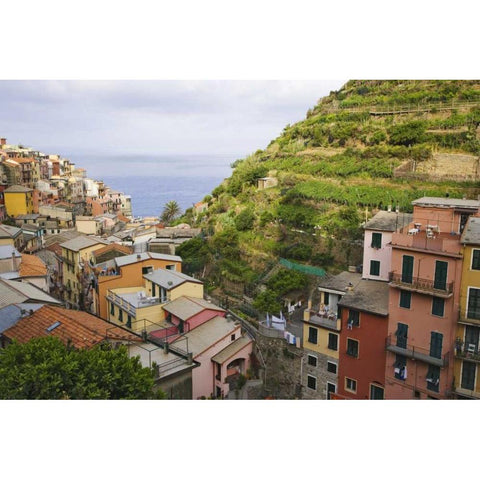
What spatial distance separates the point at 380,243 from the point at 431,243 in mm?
1397

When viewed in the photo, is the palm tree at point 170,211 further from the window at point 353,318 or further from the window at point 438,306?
the window at point 438,306

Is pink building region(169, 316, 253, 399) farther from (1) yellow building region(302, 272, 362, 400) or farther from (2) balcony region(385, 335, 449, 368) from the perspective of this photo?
(2) balcony region(385, 335, 449, 368)

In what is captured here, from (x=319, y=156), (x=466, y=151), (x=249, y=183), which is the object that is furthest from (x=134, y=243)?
(x=466, y=151)

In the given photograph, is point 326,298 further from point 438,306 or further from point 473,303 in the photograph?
point 473,303

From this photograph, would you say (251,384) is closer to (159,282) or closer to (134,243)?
(159,282)

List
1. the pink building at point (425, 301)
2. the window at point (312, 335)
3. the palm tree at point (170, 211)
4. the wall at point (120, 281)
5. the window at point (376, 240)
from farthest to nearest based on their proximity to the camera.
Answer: the palm tree at point (170, 211), the wall at point (120, 281), the window at point (312, 335), the window at point (376, 240), the pink building at point (425, 301)

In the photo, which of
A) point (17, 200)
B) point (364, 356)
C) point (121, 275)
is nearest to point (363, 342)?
point (364, 356)

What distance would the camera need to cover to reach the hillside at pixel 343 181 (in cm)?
977

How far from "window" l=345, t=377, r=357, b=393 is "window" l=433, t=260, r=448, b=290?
1902 mm

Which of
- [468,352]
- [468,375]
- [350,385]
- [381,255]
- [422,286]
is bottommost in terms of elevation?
[350,385]

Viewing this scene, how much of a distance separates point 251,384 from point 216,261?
13.6ft

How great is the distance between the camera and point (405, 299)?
5660mm

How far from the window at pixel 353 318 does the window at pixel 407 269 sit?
2.97 ft

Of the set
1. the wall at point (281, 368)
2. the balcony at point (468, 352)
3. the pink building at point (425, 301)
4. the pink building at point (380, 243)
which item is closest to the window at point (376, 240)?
the pink building at point (380, 243)
